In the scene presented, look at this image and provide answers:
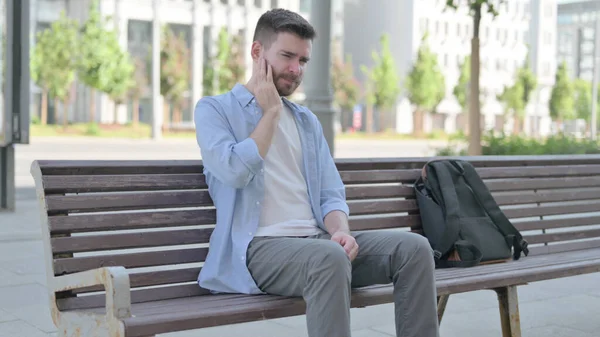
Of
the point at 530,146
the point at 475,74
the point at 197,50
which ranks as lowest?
the point at 530,146

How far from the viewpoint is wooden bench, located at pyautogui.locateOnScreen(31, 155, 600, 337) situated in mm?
3062

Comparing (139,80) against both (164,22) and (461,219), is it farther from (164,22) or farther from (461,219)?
(461,219)

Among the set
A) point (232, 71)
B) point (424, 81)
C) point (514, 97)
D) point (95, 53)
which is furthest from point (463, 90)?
point (95, 53)

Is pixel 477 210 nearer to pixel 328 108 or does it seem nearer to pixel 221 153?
pixel 221 153

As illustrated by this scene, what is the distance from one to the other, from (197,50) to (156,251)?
5717 centimetres

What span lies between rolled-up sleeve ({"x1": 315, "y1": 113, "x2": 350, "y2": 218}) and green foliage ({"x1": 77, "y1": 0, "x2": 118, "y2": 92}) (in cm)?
4171

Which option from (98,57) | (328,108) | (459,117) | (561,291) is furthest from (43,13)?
(561,291)

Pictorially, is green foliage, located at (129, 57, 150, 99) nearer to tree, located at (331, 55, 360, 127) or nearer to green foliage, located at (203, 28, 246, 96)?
green foliage, located at (203, 28, 246, 96)

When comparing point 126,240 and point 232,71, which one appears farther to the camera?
point 232,71

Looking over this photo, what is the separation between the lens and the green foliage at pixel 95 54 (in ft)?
145

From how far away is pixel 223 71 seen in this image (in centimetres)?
5253

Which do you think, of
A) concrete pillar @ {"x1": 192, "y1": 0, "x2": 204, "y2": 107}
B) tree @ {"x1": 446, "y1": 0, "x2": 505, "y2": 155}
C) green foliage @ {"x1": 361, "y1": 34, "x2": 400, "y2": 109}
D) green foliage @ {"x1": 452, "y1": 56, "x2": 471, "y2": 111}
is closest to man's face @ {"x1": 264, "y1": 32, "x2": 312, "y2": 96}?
tree @ {"x1": 446, "y1": 0, "x2": 505, "y2": 155}

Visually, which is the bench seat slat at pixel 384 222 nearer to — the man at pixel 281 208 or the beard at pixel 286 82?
the man at pixel 281 208

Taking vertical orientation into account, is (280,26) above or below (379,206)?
above
